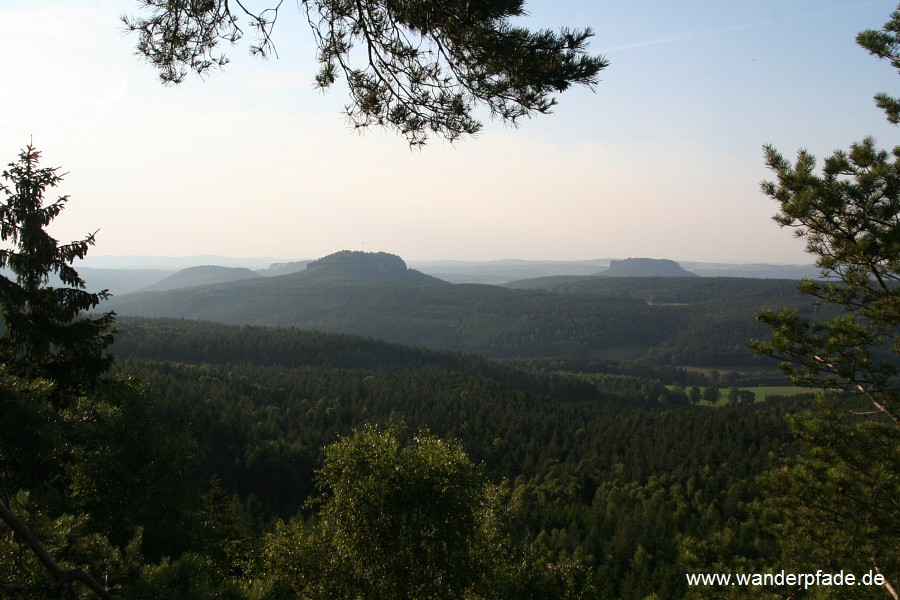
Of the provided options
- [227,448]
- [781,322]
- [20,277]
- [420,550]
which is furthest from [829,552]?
[227,448]

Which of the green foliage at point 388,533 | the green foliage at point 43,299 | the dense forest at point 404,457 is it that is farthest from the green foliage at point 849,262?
the green foliage at point 43,299

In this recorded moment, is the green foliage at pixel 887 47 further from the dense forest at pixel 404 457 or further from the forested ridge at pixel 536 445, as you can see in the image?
the forested ridge at pixel 536 445

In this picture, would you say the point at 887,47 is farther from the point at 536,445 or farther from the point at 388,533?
the point at 536,445

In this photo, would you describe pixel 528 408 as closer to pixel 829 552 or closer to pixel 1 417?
pixel 829 552

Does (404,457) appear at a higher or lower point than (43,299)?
lower

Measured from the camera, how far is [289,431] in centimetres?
7712

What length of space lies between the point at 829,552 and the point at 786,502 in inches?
52.3

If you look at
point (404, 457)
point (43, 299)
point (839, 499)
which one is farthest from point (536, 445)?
point (43, 299)

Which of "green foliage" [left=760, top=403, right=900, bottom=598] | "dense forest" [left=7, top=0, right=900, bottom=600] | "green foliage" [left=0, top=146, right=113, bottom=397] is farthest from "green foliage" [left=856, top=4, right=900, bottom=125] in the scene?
"green foliage" [left=0, top=146, right=113, bottom=397]

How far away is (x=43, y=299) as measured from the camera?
1415cm

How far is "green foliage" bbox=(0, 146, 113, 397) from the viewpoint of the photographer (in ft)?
44.8

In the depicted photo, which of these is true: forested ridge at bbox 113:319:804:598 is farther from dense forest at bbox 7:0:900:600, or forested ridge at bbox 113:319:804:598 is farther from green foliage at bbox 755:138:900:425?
green foliage at bbox 755:138:900:425

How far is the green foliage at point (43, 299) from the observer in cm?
1366

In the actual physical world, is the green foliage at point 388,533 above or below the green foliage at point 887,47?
below
